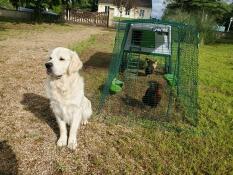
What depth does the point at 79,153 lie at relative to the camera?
12.8 ft

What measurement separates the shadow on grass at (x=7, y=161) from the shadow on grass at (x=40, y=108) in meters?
0.75

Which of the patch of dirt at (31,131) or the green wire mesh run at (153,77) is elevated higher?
the green wire mesh run at (153,77)

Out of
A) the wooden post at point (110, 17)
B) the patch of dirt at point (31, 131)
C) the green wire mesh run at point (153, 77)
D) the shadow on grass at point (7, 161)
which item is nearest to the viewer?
the shadow on grass at point (7, 161)

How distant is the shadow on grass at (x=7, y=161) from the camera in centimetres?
338

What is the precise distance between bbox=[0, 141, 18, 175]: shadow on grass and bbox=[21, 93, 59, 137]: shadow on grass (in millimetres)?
746

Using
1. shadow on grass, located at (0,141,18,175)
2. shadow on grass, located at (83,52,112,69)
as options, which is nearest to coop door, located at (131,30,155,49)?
shadow on grass, located at (83,52,112,69)

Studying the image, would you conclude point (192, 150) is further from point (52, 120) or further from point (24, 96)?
point (24, 96)

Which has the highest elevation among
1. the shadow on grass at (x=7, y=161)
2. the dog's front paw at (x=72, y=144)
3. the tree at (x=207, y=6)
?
the tree at (x=207, y=6)

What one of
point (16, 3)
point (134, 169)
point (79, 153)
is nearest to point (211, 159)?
point (134, 169)

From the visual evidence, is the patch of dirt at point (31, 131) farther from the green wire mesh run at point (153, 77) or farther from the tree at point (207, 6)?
the tree at point (207, 6)

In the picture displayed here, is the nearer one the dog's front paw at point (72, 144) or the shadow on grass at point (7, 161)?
the shadow on grass at point (7, 161)

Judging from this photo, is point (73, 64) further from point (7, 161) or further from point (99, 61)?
point (99, 61)

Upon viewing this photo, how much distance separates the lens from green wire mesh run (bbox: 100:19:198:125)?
544cm

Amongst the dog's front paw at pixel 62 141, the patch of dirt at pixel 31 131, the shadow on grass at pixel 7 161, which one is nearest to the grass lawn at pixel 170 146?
the patch of dirt at pixel 31 131
